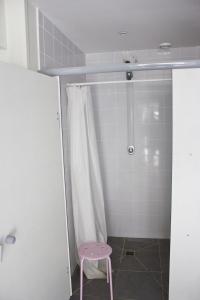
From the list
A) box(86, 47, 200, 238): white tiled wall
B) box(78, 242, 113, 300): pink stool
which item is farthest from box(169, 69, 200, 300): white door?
box(86, 47, 200, 238): white tiled wall

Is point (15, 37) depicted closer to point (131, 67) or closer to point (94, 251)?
point (131, 67)

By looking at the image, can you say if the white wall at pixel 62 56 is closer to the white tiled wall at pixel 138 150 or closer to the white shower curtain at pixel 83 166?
the white shower curtain at pixel 83 166

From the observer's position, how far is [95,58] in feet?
10.5

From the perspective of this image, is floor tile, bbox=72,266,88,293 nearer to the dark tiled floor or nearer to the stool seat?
the dark tiled floor

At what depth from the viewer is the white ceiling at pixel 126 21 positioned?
73.3 inches

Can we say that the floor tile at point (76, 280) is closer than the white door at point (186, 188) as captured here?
No

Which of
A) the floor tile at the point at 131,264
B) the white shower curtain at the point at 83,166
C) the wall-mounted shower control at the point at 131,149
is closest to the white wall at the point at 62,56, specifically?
the white shower curtain at the point at 83,166

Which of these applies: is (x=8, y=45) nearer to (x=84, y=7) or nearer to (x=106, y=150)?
(x=84, y=7)

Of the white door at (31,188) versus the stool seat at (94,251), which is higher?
the white door at (31,188)

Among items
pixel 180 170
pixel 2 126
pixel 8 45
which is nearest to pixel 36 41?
pixel 8 45

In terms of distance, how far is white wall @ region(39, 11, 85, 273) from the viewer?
2.03 m

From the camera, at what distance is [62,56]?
2.46 metres

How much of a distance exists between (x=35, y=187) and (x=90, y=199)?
0.94m

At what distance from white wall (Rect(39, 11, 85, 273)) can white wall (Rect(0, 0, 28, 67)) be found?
19cm
